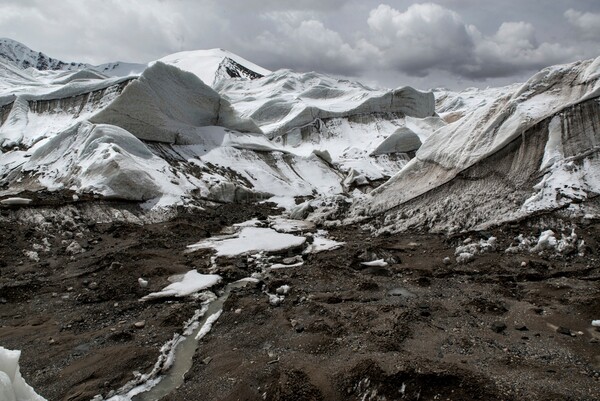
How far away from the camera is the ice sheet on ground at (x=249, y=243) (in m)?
14.5

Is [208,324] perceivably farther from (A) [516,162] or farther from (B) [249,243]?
(A) [516,162]

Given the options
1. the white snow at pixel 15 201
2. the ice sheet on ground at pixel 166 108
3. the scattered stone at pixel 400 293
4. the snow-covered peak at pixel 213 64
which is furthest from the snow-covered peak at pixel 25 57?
the scattered stone at pixel 400 293

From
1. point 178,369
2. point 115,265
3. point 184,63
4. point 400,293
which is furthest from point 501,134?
point 184,63

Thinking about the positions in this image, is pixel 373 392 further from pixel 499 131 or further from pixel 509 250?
pixel 499 131

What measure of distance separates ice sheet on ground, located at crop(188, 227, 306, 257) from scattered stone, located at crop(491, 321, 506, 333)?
25.9ft

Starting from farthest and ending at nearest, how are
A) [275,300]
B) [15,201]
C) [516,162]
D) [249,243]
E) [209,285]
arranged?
[15,201]
[249,243]
[516,162]
[209,285]
[275,300]

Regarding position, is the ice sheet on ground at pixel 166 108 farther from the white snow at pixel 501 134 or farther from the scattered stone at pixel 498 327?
the scattered stone at pixel 498 327

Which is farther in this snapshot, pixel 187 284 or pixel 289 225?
pixel 289 225

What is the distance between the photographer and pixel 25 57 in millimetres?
113250

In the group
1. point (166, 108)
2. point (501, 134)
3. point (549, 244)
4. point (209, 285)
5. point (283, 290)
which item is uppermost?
point (166, 108)

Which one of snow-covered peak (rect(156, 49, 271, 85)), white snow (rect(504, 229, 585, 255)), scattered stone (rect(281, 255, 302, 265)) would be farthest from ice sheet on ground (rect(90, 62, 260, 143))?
snow-covered peak (rect(156, 49, 271, 85))

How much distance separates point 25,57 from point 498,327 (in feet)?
458

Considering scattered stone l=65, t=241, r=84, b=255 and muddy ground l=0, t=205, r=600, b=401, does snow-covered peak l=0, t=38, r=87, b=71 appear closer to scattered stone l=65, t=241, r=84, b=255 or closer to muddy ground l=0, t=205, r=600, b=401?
scattered stone l=65, t=241, r=84, b=255

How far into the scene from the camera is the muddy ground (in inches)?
243
